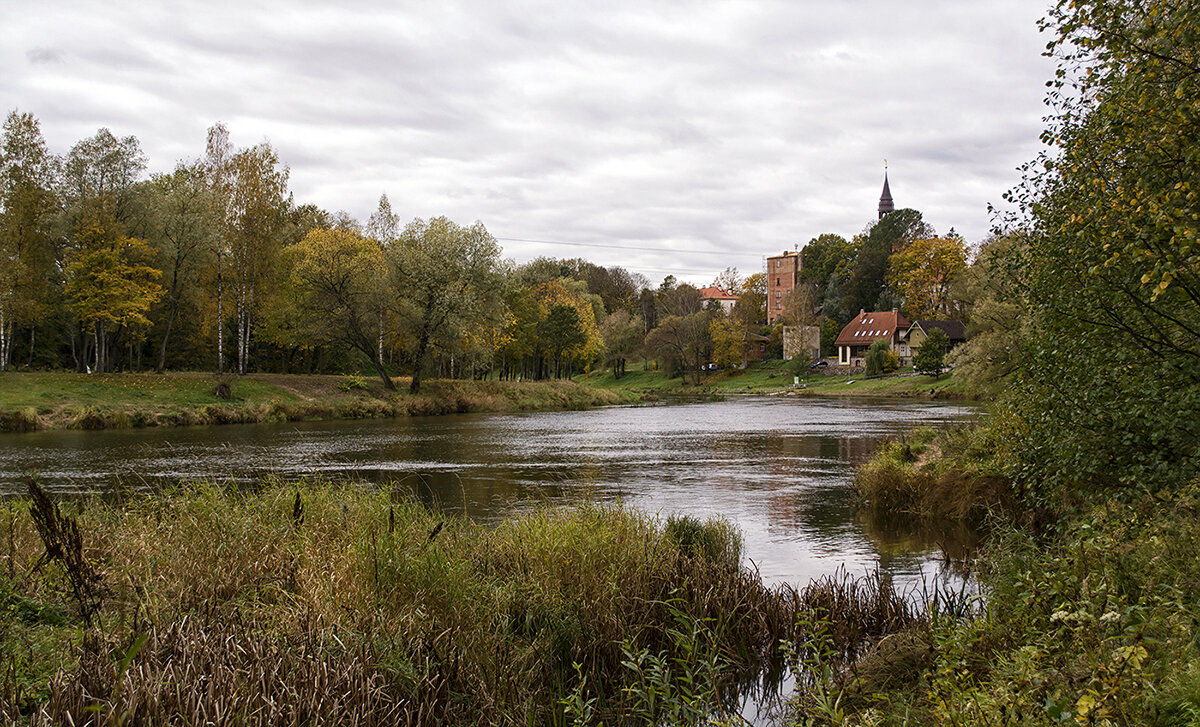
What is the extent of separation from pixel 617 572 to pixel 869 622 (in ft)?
9.22

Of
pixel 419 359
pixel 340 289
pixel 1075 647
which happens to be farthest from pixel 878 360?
pixel 1075 647

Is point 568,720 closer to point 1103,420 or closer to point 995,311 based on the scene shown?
point 1103,420

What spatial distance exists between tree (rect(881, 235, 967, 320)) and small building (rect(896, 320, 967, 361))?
403 cm

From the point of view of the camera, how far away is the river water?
1393 centimetres

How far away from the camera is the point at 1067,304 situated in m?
10.3

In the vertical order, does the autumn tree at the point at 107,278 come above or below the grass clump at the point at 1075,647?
above

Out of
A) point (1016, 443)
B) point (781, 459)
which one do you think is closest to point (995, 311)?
point (781, 459)

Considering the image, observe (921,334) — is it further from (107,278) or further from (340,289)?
(107,278)

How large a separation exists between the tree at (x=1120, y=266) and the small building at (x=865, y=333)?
3263 inches

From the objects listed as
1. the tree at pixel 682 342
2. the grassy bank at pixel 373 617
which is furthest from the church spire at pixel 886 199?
the grassy bank at pixel 373 617

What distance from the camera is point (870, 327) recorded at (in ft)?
311

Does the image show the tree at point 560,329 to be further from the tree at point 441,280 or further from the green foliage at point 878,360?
the green foliage at point 878,360

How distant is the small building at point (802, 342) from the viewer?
302 ft

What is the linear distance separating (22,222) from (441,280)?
22.1m
